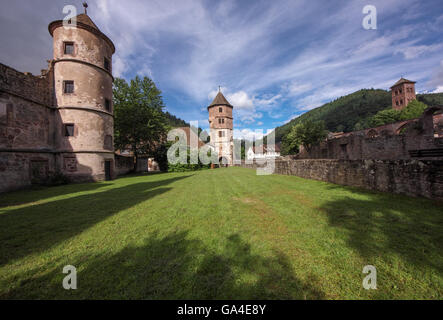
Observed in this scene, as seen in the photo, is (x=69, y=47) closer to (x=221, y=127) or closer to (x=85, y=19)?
(x=85, y=19)

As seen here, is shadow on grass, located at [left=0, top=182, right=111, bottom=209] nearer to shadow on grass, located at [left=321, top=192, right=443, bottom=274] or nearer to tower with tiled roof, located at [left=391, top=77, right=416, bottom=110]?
shadow on grass, located at [left=321, top=192, right=443, bottom=274]

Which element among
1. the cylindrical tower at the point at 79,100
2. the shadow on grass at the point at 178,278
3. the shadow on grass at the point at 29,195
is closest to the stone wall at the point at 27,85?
the cylindrical tower at the point at 79,100

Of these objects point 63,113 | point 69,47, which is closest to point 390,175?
point 63,113

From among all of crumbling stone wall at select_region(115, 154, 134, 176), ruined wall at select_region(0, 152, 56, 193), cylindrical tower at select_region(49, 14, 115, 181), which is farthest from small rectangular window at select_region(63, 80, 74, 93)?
crumbling stone wall at select_region(115, 154, 134, 176)

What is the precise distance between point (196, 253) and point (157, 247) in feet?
2.56

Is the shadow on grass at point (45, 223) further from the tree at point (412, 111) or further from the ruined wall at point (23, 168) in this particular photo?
the tree at point (412, 111)

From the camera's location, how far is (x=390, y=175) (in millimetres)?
6125

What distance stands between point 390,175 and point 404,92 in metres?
86.8

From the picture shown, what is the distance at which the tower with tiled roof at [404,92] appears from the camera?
62559mm

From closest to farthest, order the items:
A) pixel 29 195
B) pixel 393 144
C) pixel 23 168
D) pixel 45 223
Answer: pixel 45 223 → pixel 29 195 → pixel 23 168 → pixel 393 144

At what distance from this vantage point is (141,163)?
33000 millimetres

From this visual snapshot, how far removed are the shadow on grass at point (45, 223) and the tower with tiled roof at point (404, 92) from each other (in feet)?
297

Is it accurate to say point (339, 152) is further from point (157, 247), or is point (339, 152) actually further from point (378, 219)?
point (157, 247)
